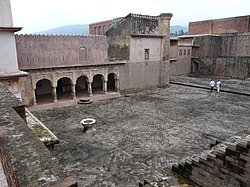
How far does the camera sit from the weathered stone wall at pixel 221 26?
35625 mm

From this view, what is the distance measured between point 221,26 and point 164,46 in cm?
2221

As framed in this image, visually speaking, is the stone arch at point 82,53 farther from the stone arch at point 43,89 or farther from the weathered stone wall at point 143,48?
the weathered stone wall at point 143,48

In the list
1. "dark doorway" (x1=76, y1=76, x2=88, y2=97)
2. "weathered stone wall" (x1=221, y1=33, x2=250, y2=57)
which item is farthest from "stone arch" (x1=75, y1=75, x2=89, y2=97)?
"weathered stone wall" (x1=221, y1=33, x2=250, y2=57)

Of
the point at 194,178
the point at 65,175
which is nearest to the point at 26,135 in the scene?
the point at 65,175

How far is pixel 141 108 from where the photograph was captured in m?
16.8

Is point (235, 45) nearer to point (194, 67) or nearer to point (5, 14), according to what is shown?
point (194, 67)

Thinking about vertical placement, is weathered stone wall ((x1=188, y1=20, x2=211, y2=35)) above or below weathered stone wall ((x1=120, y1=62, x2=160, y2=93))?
above

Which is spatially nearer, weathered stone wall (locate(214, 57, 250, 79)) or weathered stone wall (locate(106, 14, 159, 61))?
weathered stone wall (locate(106, 14, 159, 61))

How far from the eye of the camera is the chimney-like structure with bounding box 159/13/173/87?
73.2 ft

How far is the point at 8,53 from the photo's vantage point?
11594 mm

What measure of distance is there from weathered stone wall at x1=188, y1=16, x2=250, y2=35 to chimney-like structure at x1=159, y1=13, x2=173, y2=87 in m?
20.2

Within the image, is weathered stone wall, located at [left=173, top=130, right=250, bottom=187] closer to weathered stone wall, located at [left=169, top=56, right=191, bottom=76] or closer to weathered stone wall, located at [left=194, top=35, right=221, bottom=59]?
weathered stone wall, located at [left=169, top=56, right=191, bottom=76]

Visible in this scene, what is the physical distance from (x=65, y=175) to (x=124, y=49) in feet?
61.8

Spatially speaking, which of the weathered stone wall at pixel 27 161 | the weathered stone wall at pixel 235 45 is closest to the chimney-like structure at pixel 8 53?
the weathered stone wall at pixel 27 161
